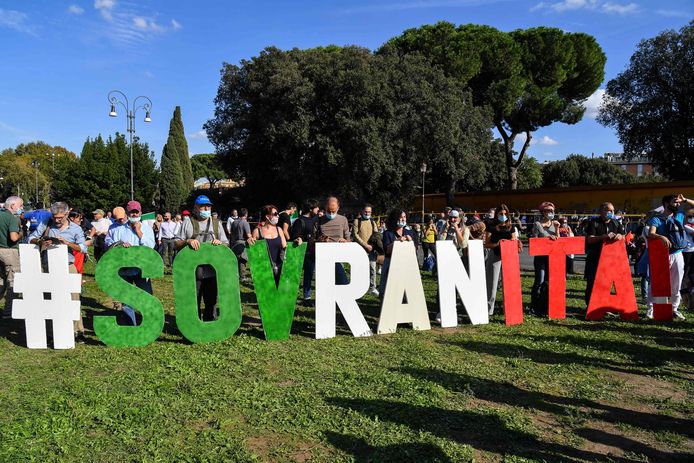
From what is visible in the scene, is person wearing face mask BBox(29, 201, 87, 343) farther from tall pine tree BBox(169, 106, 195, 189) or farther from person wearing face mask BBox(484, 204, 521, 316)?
tall pine tree BBox(169, 106, 195, 189)

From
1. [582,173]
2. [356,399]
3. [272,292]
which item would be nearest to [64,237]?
[272,292]

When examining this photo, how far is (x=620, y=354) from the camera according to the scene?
6180mm

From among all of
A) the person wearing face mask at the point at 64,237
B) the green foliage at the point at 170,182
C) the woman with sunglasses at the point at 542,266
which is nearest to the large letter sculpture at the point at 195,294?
the person wearing face mask at the point at 64,237

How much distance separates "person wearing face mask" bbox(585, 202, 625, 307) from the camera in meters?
8.03

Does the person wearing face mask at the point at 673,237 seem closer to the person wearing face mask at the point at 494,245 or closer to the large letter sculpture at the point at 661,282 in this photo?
the large letter sculpture at the point at 661,282

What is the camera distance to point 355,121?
94.6 ft

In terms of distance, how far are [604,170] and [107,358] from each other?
71832 millimetres

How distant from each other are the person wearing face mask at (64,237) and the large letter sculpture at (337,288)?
302 cm

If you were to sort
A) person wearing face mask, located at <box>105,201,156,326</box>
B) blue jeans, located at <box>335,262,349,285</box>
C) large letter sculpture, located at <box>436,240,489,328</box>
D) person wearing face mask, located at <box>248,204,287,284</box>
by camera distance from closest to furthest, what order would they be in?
person wearing face mask, located at <box>105,201,156,326</box> → large letter sculpture, located at <box>436,240,489,328</box> → blue jeans, located at <box>335,262,349,285</box> → person wearing face mask, located at <box>248,204,287,284</box>

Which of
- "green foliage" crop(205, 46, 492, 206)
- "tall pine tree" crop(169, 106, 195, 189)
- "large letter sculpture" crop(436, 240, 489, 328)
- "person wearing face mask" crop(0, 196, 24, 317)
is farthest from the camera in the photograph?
"tall pine tree" crop(169, 106, 195, 189)

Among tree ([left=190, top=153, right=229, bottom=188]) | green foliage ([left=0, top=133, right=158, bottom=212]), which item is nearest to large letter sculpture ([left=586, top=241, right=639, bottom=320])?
green foliage ([left=0, top=133, right=158, bottom=212])

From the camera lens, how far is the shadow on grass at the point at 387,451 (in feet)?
11.7

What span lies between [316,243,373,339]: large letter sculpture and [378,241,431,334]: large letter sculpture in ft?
1.11

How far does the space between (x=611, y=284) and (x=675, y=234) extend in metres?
1.23
